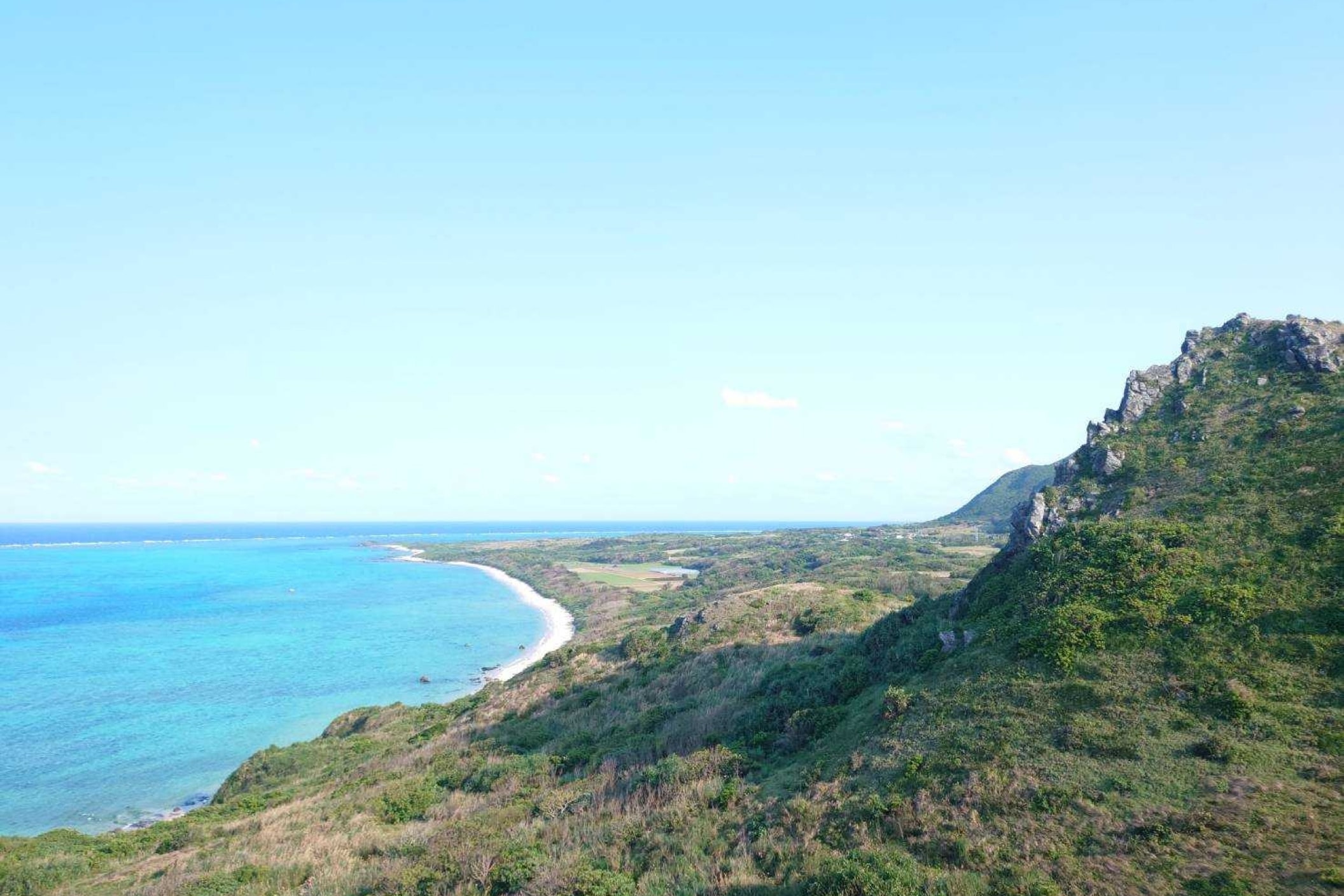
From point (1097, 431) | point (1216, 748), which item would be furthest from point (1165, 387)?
point (1216, 748)

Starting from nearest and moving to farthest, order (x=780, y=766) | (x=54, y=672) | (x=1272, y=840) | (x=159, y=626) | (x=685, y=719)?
(x=1272, y=840) < (x=780, y=766) < (x=685, y=719) < (x=54, y=672) < (x=159, y=626)

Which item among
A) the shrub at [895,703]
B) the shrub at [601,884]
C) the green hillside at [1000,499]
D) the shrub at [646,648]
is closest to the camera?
the shrub at [601,884]

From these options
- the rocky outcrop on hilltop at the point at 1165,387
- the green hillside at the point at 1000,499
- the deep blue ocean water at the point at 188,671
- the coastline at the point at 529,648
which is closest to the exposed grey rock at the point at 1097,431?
the rocky outcrop on hilltop at the point at 1165,387

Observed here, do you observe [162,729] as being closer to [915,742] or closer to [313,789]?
[313,789]

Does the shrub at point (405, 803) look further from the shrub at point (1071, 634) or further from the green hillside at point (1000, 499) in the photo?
the green hillside at point (1000, 499)

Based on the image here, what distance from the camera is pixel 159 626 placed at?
107m

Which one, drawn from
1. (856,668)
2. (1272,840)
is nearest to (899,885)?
(1272,840)

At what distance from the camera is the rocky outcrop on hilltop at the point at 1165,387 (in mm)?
25594

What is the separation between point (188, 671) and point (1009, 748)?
314 ft

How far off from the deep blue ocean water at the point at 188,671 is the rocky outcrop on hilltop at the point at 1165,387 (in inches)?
2143

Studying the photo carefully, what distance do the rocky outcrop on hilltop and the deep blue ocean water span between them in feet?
179

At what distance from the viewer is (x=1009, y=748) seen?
15.1m

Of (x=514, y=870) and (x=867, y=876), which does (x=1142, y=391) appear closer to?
(x=867, y=876)

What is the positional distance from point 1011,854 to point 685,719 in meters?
16.4
